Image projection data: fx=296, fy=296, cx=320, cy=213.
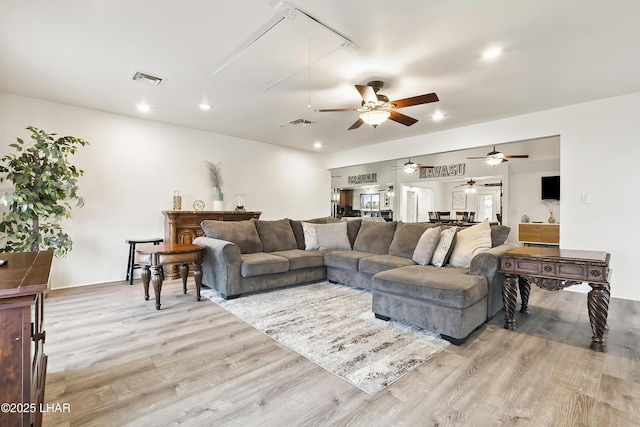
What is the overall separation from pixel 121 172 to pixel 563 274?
19.0ft

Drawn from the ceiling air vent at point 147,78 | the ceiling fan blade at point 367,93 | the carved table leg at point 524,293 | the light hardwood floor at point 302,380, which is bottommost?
the light hardwood floor at point 302,380

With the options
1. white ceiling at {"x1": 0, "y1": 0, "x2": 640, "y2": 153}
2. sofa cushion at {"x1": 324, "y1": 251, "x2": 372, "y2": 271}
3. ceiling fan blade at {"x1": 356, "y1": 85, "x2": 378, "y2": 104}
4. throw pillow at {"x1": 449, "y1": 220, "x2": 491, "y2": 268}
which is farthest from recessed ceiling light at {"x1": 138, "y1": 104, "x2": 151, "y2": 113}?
throw pillow at {"x1": 449, "y1": 220, "x2": 491, "y2": 268}

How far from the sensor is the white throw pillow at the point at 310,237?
473 centimetres

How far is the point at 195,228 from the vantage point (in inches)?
200

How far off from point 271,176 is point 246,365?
16.6ft

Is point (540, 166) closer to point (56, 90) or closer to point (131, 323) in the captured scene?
point (131, 323)

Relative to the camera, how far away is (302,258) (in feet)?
13.7

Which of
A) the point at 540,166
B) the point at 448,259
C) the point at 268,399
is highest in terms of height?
the point at 540,166

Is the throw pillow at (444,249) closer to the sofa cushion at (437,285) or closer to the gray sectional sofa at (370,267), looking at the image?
the gray sectional sofa at (370,267)

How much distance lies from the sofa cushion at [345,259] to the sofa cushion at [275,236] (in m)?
0.68

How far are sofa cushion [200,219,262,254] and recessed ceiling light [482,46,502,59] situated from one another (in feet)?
11.5

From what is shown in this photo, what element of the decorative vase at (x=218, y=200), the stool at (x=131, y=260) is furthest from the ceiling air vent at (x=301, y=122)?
the stool at (x=131, y=260)

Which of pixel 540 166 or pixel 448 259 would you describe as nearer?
pixel 448 259

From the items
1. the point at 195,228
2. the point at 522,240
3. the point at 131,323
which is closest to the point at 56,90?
the point at 195,228
